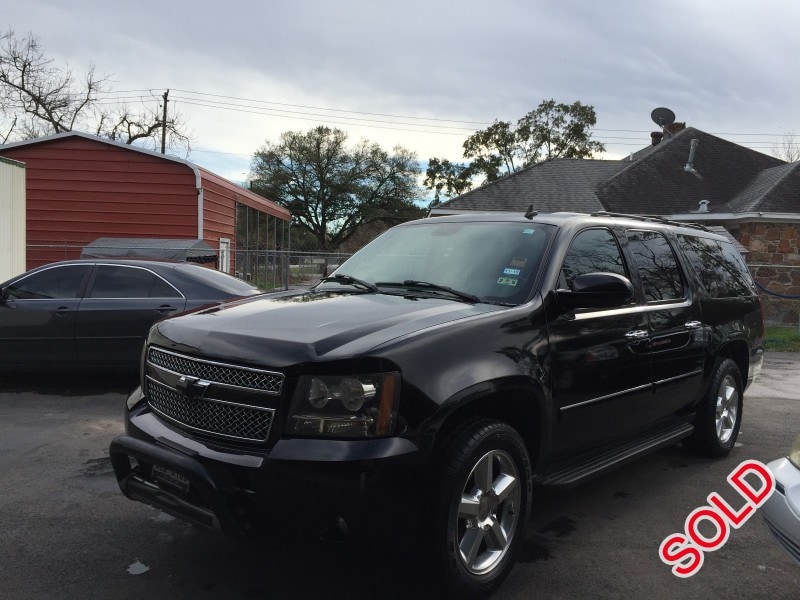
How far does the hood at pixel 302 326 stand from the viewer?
113 inches

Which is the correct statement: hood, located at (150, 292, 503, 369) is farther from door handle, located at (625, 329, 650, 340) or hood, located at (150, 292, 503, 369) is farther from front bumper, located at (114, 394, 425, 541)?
door handle, located at (625, 329, 650, 340)

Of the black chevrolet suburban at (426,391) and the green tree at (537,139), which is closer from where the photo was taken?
the black chevrolet suburban at (426,391)

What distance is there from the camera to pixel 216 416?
3.02 metres

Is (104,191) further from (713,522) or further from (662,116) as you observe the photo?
(662,116)

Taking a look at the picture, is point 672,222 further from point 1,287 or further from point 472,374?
point 1,287

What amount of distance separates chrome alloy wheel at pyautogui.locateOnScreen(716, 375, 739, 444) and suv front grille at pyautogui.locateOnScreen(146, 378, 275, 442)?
157 inches

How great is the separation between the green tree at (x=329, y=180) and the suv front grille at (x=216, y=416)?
4962 cm

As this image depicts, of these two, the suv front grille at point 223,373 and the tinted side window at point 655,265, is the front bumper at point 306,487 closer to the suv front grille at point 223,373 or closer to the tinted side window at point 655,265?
the suv front grille at point 223,373

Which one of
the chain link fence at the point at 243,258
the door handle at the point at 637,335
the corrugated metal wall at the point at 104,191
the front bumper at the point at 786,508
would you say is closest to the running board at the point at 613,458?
the door handle at the point at 637,335

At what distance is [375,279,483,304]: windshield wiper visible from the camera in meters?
3.66

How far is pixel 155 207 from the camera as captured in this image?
1634 cm

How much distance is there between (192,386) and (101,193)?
15.0 metres

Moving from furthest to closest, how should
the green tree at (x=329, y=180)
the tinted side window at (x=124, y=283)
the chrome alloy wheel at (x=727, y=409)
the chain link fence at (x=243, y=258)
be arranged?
the green tree at (x=329, y=180) → the chain link fence at (x=243, y=258) → the tinted side window at (x=124, y=283) → the chrome alloy wheel at (x=727, y=409)

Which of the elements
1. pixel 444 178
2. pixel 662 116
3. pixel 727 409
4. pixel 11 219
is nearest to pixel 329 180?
pixel 444 178
